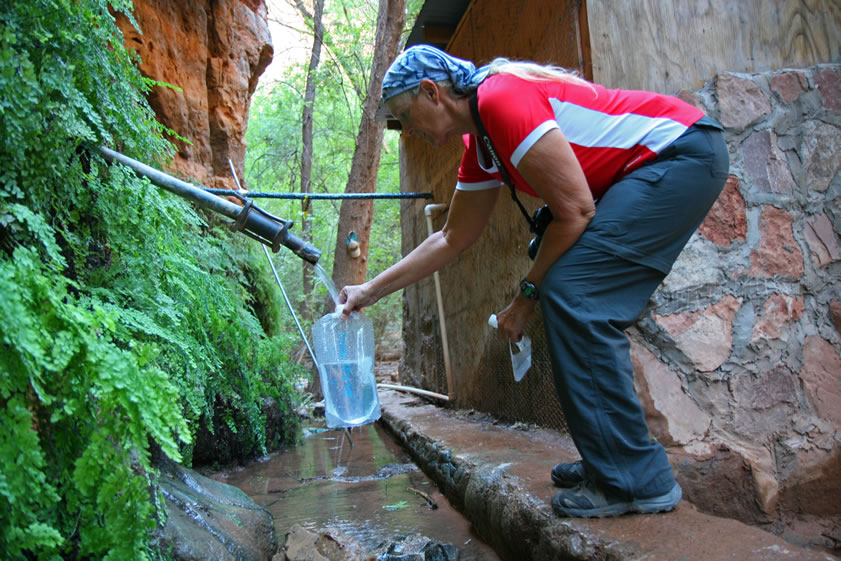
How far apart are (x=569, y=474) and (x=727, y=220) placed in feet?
4.62

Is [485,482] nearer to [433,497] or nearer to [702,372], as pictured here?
[433,497]

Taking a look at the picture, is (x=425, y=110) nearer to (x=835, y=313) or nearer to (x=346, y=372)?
(x=346, y=372)

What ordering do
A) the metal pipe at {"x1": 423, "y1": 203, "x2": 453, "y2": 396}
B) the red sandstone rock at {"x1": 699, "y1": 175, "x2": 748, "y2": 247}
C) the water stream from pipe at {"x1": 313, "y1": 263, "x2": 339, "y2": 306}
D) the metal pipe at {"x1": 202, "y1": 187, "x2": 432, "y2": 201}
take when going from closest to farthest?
the red sandstone rock at {"x1": 699, "y1": 175, "x2": 748, "y2": 247} < the water stream from pipe at {"x1": 313, "y1": 263, "x2": 339, "y2": 306} < the metal pipe at {"x1": 202, "y1": 187, "x2": 432, "y2": 201} < the metal pipe at {"x1": 423, "y1": 203, "x2": 453, "y2": 396}

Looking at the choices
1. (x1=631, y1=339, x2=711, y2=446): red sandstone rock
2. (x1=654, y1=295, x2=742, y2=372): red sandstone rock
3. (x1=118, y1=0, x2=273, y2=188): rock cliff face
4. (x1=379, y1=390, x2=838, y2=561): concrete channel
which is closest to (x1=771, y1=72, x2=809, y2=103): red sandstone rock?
(x1=654, y1=295, x2=742, y2=372): red sandstone rock

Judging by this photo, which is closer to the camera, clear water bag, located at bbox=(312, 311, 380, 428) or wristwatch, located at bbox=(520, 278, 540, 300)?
wristwatch, located at bbox=(520, 278, 540, 300)

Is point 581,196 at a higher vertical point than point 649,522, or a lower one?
higher

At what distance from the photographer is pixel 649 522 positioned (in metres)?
1.62

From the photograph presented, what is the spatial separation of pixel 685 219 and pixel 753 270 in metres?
1.05

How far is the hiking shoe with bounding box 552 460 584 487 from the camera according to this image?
6.29 ft

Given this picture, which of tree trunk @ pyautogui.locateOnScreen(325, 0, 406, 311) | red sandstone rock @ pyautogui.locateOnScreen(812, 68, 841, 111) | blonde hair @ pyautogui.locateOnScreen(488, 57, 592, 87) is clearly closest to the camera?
blonde hair @ pyautogui.locateOnScreen(488, 57, 592, 87)

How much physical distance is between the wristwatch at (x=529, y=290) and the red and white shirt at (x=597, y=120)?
33cm

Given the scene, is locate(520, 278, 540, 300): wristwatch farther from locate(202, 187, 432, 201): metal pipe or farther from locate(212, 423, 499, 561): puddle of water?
locate(202, 187, 432, 201): metal pipe

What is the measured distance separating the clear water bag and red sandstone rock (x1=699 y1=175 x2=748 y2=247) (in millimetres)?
1625

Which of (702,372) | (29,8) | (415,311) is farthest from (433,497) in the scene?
(415,311)
